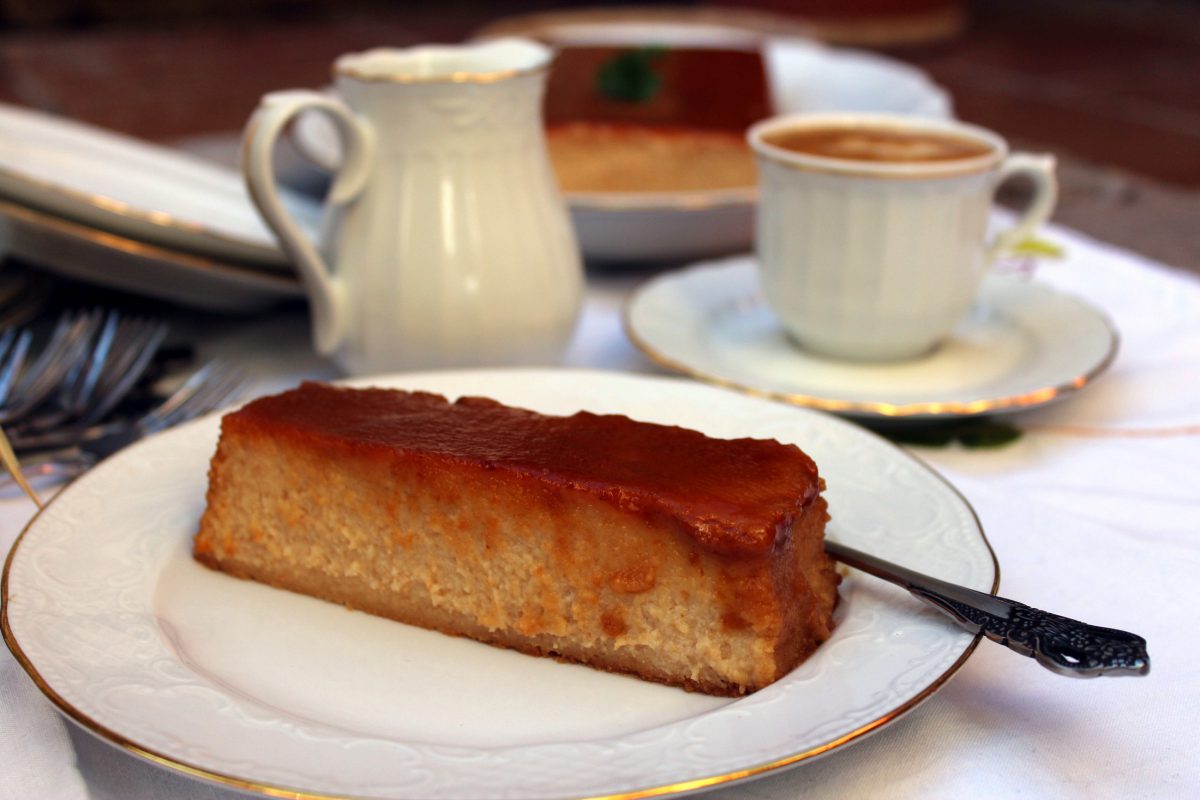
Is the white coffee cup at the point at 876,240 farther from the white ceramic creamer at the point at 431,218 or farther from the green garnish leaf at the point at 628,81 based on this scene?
the green garnish leaf at the point at 628,81

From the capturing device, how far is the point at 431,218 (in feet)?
3.82

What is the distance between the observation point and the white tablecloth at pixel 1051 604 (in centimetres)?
69

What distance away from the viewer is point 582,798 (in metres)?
0.59

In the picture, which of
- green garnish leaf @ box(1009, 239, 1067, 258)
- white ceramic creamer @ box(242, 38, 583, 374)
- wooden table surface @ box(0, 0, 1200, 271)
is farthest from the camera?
wooden table surface @ box(0, 0, 1200, 271)

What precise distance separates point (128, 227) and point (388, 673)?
2.18 feet

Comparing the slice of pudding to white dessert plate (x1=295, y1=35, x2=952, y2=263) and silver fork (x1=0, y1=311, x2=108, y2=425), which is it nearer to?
silver fork (x1=0, y1=311, x2=108, y2=425)

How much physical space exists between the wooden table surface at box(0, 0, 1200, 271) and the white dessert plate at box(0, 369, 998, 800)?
4.10 ft

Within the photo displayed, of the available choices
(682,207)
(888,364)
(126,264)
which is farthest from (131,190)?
(888,364)

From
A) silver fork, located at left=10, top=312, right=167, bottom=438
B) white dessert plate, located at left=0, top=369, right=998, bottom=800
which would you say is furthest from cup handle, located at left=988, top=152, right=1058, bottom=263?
silver fork, located at left=10, top=312, right=167, bottom=438

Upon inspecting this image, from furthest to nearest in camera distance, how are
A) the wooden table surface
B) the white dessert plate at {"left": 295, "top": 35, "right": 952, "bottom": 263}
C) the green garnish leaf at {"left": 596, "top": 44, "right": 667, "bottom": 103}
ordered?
the wooden table surface < the green garnish leaf at {"left": 596, "top": 44, "right": 667, "bottom": 103} < the white dessert plate at {"left": 295, "top": 35, "right": 952, "bottom": 263}

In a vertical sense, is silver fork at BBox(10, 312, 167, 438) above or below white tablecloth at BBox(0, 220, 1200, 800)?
above

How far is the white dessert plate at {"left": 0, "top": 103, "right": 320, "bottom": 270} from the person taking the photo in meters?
1.19

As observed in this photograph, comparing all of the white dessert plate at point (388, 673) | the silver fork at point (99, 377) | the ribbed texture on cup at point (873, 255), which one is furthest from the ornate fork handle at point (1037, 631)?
the silver fork at point (99, 377)

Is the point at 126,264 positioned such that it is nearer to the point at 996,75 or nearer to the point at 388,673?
the point at 388,673
